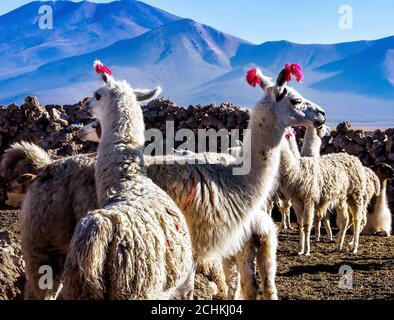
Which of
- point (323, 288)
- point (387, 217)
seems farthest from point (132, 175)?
point (387, 217)

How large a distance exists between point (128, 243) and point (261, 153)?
2.07m

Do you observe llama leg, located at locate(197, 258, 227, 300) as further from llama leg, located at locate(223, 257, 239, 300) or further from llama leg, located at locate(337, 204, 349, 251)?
llama leg, located at locate(337, 204, 349, 251)

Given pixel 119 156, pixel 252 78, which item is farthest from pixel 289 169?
pixel 119 156

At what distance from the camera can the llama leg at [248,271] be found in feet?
16.4

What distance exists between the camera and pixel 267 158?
5086mm

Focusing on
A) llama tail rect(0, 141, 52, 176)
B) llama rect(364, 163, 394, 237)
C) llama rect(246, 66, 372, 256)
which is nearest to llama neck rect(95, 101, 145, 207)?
llama tail rect(0, 141, 52, 176)

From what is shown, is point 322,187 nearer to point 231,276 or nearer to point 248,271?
point 231,276

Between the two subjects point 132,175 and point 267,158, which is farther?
point 267,158

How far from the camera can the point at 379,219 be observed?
1126 centimetres

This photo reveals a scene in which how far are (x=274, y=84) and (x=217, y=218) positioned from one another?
4.84 feet

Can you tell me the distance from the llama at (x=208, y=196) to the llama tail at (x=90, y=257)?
1392 mm

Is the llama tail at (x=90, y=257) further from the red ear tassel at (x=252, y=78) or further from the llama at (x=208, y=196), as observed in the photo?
the red ear tassel at (x=252, y=78)
